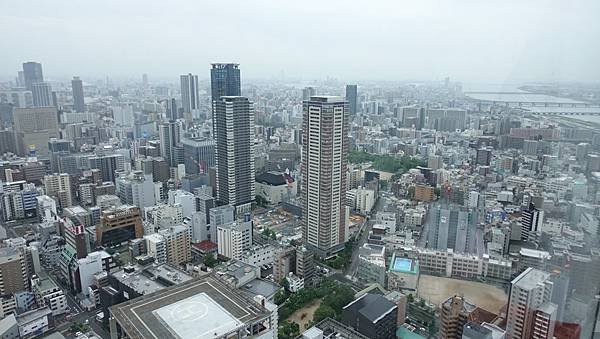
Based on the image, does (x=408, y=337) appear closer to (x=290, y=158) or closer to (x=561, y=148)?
(x=561, y=148)

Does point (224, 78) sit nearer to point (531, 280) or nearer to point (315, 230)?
point (315, 230)

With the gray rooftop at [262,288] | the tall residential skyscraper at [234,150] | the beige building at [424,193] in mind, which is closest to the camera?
the gray rooftop at [262,288]

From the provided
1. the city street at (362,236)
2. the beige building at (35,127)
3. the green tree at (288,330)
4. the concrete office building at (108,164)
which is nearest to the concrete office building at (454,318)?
the green tree at (288,330)

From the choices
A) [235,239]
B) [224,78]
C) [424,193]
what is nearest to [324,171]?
[235,239]

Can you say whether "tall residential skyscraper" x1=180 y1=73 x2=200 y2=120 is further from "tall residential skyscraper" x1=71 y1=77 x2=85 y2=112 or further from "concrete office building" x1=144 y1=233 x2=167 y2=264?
"concrete office building" x1=144 y1=233 x2=167 y2=264

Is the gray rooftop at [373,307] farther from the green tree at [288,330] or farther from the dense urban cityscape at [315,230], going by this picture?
the green tree at [288,330]

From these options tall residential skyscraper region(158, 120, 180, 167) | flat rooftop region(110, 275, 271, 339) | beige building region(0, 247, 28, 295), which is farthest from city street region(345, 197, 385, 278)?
tall residential skyscraper region(158, 120, 180, 167)

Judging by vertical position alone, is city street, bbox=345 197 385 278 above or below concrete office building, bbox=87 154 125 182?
below
